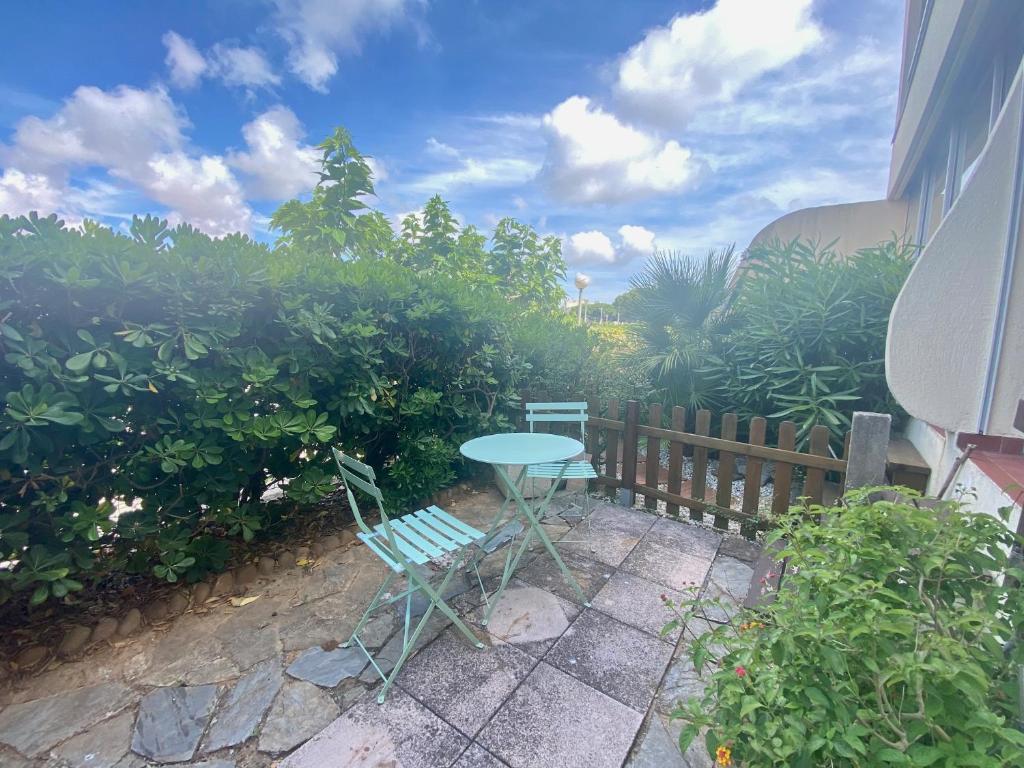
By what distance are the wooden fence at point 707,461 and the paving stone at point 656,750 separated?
6.22ft

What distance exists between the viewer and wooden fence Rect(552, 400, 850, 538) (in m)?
2.93

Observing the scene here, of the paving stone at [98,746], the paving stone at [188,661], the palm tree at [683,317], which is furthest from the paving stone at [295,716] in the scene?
the palm tree at [683,317]

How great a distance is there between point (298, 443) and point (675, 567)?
8.35ft

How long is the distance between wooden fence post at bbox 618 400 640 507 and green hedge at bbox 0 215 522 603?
189cm

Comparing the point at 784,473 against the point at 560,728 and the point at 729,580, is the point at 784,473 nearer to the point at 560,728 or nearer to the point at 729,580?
the point at 729,580

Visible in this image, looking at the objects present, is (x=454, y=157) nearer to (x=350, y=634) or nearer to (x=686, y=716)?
(x=350, y=634)

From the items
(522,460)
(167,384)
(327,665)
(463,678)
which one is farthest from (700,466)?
(167,384)

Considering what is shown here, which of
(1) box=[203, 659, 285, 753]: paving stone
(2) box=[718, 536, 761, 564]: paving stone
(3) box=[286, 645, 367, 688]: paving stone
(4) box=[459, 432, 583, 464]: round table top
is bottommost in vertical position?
(2) box=[718, 536, 761, 564]: paving stone

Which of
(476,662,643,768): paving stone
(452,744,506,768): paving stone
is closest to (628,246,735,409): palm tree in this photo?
(476,662,643,768): paving stone

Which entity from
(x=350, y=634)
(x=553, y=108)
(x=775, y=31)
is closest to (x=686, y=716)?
(x=350, y=634)

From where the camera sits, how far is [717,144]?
5.78 meters

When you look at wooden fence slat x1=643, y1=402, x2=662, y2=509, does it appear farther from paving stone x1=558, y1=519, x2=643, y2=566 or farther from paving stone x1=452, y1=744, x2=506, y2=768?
paving stone x1=452, y1=744, x2=506, y2=768

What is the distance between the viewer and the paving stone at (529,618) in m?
2.01

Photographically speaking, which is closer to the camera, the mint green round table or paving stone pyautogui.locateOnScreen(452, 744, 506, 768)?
paving stone pyautogui.locateOnScreen(452, 744, 506, 768)
